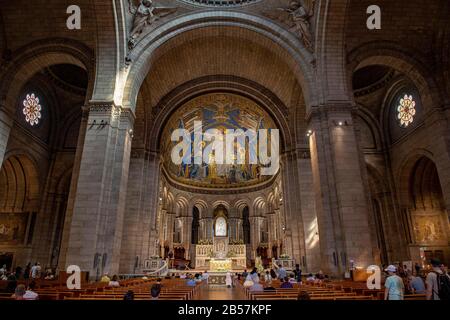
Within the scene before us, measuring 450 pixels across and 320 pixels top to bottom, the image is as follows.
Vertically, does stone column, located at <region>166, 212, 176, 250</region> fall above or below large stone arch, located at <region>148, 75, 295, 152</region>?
below

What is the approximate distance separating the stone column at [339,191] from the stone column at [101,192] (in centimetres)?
869

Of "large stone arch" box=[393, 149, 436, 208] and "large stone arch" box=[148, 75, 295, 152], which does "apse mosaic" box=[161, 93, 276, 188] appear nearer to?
"large stone arch" box=[148, 75, 295, 152]

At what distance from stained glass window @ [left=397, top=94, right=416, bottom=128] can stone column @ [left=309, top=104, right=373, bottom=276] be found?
29.7 ft

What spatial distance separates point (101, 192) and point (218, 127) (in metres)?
19.6

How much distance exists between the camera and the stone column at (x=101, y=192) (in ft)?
36.2

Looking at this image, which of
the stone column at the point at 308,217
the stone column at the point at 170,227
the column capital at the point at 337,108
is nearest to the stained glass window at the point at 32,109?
the stone column at the point at 170,227

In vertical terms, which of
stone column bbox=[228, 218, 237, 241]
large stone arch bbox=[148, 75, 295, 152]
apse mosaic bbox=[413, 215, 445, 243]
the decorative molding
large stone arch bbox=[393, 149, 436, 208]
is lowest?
apse mosaic bbox=[413, 215, 445, 243]

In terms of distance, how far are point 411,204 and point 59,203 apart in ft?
80.7

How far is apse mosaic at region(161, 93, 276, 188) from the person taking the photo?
23.9 m

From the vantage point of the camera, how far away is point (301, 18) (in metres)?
15.1

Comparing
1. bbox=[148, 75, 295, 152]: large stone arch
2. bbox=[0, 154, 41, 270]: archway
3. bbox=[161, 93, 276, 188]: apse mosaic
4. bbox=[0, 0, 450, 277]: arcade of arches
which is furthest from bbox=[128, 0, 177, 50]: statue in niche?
bbox=[0, 154, 41, 270]: archway

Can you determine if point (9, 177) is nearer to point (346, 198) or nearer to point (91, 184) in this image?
point (91, 184)

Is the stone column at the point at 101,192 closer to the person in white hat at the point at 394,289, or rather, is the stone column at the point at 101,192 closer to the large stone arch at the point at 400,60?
the person in white hat at the point at 394,289
